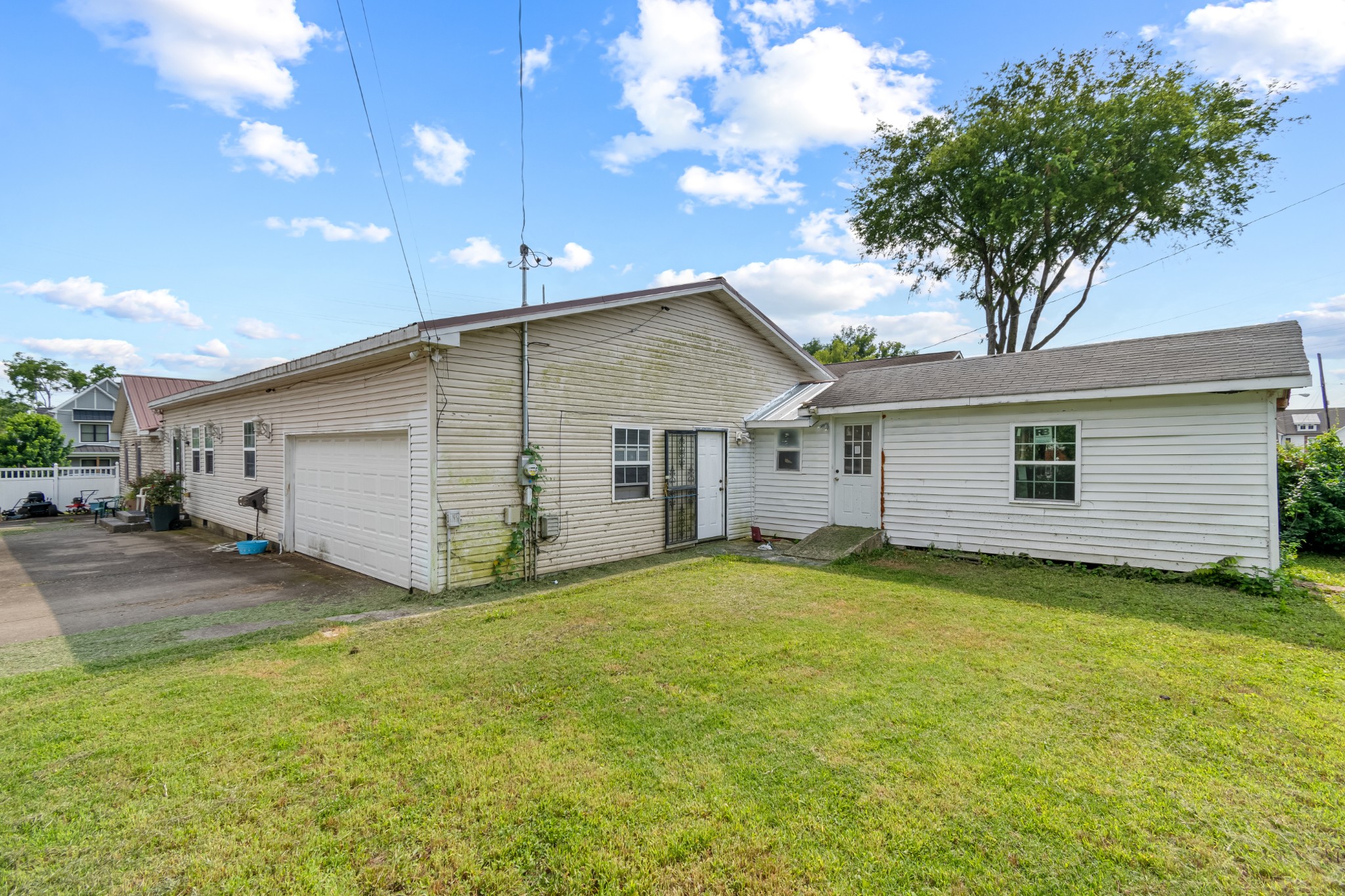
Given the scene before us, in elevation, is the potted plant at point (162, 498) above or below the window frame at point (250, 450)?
below

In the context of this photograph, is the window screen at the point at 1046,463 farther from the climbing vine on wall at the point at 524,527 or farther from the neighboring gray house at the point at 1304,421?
the neighboring gray house at the point at 1304,421

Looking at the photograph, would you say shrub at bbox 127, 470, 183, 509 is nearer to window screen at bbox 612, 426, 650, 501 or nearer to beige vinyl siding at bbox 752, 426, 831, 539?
window screen at bbox 612, 426, 650, 501

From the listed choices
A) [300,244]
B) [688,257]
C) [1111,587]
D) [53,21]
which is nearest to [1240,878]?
[1111,587]

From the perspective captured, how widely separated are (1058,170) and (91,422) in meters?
48.0

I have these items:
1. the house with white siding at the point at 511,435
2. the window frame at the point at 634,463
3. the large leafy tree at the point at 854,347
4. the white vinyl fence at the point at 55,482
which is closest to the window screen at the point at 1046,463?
the house with white siding at the point at 511,435

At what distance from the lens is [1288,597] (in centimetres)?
651

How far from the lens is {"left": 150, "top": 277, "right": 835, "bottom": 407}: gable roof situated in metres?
6.50

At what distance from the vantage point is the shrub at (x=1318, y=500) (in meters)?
9.48

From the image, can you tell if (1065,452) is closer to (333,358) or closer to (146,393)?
(333,358)

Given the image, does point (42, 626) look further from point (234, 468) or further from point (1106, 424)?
point (1106, 424)

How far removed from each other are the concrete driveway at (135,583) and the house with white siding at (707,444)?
29.8 inches

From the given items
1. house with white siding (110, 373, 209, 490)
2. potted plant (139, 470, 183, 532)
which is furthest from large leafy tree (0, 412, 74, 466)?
potted plant (139, 470, 183, 532)

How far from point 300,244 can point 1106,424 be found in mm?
12489

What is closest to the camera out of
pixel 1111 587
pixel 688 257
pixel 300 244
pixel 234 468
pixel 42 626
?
pixel 42 626
